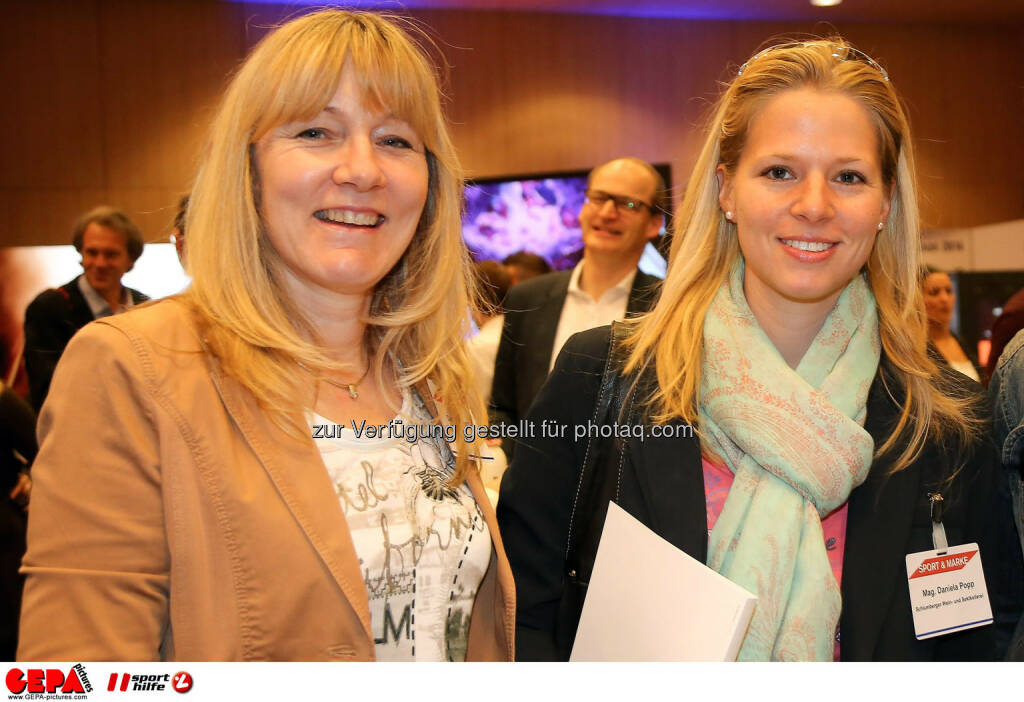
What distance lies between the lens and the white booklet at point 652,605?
1250 millimetres

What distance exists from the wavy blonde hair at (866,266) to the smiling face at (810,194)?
0.04m

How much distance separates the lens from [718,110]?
5.83ft

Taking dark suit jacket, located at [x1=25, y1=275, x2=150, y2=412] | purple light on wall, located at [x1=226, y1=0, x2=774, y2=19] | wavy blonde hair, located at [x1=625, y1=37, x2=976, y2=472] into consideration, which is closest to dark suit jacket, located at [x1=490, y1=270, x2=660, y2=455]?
wavy blonde hair, located at [x1=625, y1=37, x2=976, y2=472]

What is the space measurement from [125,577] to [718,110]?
138 centimetres

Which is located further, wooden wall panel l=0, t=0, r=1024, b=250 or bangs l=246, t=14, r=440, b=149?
wooden wall panel l=0, t=0, r=1024, b=250

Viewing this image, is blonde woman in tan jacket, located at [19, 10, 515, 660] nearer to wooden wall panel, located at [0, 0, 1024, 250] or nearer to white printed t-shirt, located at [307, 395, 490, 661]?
white printed t-shirt, located at [307, 395, 490, 661]

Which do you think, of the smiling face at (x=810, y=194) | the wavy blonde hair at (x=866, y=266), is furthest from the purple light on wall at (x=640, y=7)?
the smiling face at (x=810, y=194)

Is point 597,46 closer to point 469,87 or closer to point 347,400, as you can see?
point 469,87

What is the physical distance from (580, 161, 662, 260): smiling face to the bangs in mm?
2231

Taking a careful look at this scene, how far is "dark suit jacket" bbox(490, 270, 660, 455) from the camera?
10.9ft
